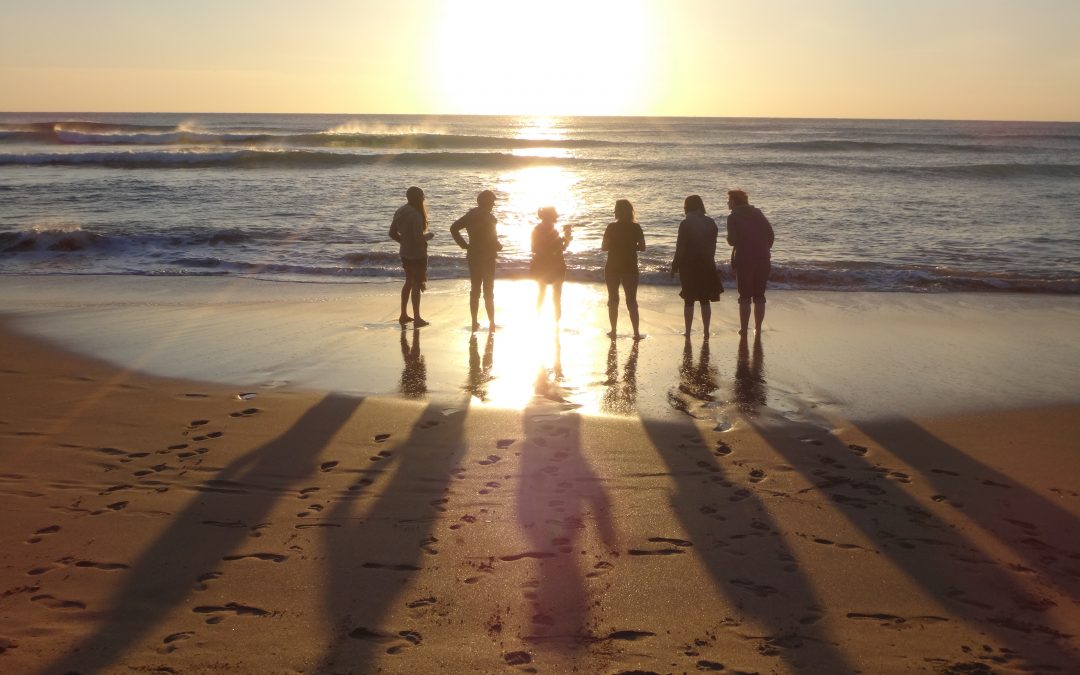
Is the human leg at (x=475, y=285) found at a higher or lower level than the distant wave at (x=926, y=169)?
lower

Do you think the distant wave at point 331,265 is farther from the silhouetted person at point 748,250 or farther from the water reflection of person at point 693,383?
the water reflection of person at point 693,383

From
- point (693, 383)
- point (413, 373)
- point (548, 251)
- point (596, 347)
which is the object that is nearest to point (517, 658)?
point (693, 383)

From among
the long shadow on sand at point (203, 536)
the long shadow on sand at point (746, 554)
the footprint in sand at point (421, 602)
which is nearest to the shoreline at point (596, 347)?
the long shadow on sand at point (746, 554)

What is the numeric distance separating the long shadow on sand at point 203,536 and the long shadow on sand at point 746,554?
6.72 feet

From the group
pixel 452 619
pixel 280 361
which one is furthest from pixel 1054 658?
pixel 280 361

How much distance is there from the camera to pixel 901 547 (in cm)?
437

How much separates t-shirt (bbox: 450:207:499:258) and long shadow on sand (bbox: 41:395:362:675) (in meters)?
3.81

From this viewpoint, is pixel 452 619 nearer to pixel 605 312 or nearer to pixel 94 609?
pixel 94 609

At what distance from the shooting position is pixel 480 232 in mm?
9930

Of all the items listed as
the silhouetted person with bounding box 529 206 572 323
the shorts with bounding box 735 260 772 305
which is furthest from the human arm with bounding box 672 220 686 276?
the silhouetted person with bounding box 529 206 572 323

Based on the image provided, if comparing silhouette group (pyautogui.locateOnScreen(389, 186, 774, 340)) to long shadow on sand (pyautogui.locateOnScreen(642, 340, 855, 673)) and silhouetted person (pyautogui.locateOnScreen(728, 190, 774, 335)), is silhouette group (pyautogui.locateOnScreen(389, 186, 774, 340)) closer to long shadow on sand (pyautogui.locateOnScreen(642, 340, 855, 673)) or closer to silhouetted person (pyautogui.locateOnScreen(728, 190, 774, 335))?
silhouetted person (pyautogui.locateOnScreen(728, 190, 774, 335))

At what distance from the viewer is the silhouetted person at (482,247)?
9.89m

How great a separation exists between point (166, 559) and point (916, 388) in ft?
19.4

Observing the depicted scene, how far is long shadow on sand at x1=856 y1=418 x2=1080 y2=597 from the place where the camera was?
4.26m
